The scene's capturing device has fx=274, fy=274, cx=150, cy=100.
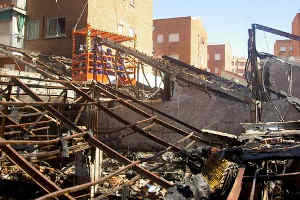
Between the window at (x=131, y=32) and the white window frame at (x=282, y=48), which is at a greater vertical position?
the white window frame at (x=282, y=48)

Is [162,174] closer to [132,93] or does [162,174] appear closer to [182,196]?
[132,93]

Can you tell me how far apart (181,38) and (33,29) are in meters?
21.9

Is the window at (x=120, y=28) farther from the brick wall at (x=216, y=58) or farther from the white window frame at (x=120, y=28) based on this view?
the brick wall at (x=216, y=58)

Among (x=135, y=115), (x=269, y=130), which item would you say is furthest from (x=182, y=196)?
(x=135, y=115)

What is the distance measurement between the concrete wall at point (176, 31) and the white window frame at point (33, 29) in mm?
21646

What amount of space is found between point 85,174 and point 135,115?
4.39 meters

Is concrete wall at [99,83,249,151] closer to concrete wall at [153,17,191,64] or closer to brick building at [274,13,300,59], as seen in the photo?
concrete wall at [153,17,191,64]

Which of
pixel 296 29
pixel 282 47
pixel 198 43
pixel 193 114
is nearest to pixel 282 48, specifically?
pixel 282 47

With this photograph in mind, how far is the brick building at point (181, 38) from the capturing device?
3691 centimetres

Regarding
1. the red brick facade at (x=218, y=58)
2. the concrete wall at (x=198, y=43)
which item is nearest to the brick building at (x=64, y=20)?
the concrete wall at (x=198, y=43)

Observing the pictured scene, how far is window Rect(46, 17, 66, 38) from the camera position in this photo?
18719mm

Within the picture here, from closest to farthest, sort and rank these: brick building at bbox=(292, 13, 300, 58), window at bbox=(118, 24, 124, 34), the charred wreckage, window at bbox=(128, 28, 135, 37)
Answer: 1. the charred wreckage
2. window at bbox=(118, 24, 124, 34)
3. window at bbox=(128, 28, 135, 37)
4. brick building at bbox=(292, 13, 300, 58)

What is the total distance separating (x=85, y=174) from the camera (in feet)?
28.0

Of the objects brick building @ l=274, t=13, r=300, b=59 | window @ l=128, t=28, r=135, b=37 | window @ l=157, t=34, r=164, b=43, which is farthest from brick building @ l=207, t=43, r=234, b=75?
window @ l=128, t=28, r=135, b=37
